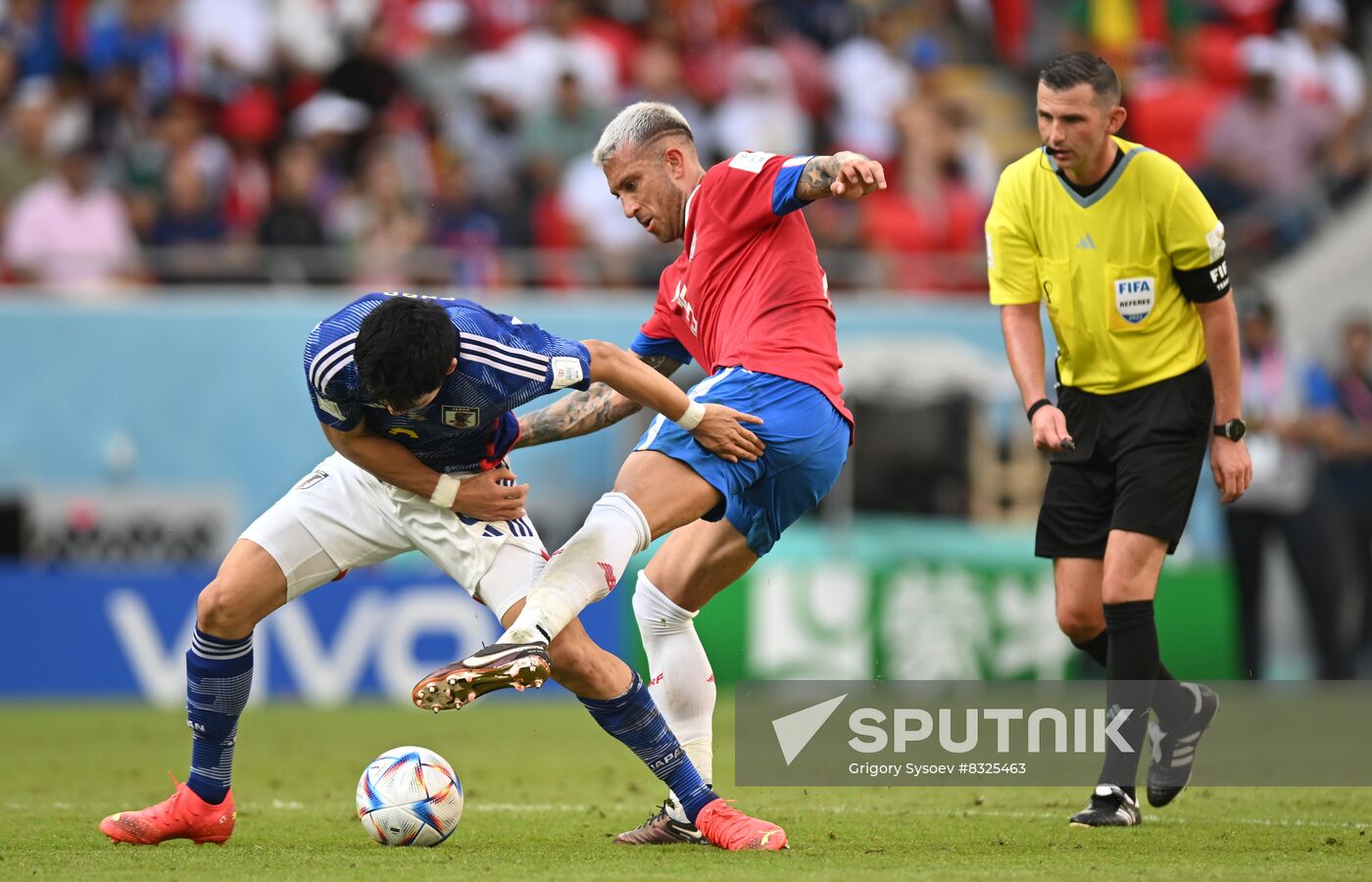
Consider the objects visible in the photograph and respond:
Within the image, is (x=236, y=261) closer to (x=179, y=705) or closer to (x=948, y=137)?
(x=179, y=705)

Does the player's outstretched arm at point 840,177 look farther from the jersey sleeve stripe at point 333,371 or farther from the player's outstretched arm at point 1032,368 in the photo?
the jersey sleeve stripe at point 333,371

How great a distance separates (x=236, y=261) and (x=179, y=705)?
12.3 ft

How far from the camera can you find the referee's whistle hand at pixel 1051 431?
6.89 meters

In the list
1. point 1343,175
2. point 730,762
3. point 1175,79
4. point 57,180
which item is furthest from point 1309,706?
point 57,180

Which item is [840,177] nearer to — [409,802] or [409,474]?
[409,474]

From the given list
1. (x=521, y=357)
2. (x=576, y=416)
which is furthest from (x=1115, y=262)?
(x=521, y=357)

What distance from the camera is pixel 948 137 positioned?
16.3 m

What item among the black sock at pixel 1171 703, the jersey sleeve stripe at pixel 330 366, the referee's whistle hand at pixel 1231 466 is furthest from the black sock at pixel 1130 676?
the jersey sleeve stripe at pixel 330 366

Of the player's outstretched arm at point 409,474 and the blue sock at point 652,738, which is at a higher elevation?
the player's outstretched arm at point 409,474

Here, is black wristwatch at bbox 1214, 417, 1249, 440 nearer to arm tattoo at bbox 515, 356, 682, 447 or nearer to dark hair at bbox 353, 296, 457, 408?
arm tattoo at bbox 515, 356, 682, 447

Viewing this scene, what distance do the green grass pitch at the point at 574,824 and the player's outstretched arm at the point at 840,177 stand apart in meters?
2.19

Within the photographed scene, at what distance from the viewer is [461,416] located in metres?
6.19

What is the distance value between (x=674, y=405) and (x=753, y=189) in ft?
3.06

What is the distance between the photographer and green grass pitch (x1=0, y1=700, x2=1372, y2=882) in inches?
232
